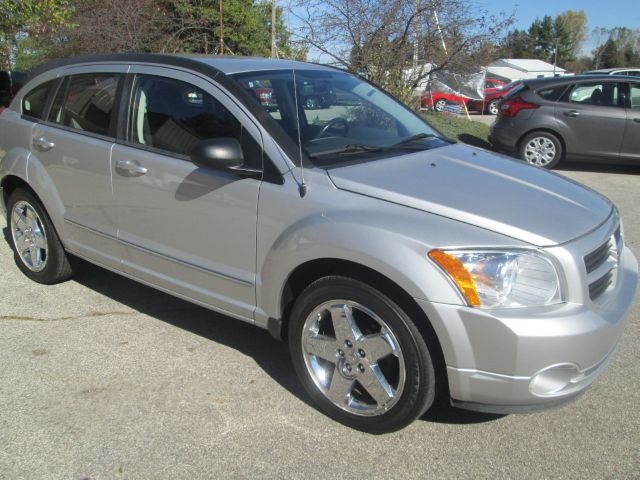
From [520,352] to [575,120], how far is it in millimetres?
8318

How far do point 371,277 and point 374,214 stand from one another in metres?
0.29

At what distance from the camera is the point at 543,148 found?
10047 millimetres

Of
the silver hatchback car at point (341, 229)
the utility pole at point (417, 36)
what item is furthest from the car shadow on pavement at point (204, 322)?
the utility pole at point (417, 36)

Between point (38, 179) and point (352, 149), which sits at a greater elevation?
point (352, 149)

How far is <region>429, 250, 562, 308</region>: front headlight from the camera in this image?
252 cm

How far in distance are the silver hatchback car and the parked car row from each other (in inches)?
255

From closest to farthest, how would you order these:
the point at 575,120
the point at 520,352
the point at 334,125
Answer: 1. the point at 520,352
2. the point at 334,125
3. the point at 575,120

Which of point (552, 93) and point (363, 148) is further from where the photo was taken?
point (552, 93)

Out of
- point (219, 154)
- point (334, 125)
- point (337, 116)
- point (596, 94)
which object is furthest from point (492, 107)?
point (219, 154)

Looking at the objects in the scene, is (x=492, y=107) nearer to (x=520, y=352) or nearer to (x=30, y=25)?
(x=30, y=25)

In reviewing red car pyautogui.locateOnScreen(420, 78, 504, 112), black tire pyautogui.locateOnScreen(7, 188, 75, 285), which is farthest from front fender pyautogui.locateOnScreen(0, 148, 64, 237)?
red car pyautogui.locateOnScreen(420, 78, 504, 112)

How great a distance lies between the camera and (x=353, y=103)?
3965 millimetres

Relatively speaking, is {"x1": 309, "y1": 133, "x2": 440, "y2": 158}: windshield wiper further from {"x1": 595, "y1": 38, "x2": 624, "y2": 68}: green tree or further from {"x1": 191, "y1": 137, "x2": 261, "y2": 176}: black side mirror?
{"x1": 595, "y1": 38, "x2": 624, "y2": 68}: green tree

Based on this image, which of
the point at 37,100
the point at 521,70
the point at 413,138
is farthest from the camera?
the point at 521,70
